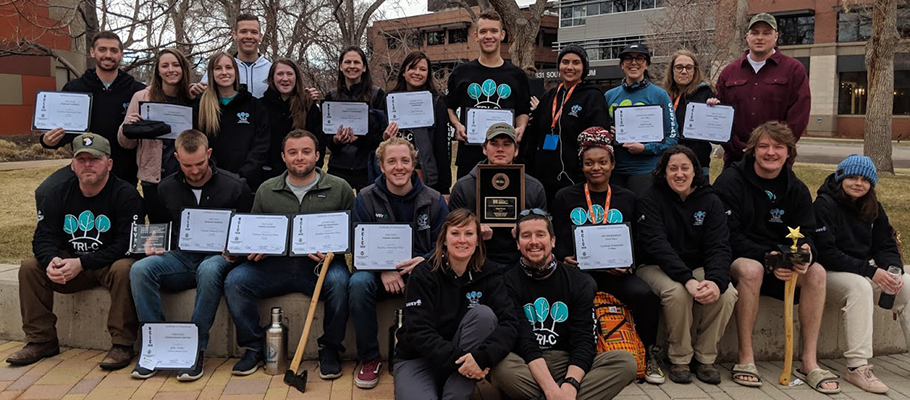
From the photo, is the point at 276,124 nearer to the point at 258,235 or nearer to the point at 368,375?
the point at 258,235

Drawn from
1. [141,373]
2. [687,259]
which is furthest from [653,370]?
[141,373]

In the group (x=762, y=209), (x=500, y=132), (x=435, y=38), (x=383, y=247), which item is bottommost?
(x=383, y=247)

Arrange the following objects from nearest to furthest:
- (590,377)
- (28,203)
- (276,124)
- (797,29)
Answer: (590,377)
(276,124)
(28,203)
(797,29)

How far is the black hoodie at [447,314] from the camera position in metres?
4.16

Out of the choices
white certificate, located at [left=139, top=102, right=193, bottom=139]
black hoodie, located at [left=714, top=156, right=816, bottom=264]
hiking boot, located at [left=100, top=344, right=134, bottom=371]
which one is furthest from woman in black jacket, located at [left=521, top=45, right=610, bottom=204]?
hiking boot, located at [left=100, top=344, right=134, bottom=371]

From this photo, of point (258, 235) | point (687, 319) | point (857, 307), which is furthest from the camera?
point (258, 235)

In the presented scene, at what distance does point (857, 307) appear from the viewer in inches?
199

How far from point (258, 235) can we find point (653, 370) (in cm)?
309

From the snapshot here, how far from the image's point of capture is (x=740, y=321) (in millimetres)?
5082

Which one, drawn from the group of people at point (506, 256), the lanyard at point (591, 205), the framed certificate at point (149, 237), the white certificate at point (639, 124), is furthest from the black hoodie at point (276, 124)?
the white certificate at point (639, 124)

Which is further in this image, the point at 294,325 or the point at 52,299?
the point at 294,325

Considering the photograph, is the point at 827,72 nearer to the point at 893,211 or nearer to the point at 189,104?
the point at 893,211

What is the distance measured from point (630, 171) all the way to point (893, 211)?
7.46m

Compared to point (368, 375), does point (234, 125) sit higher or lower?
higher
